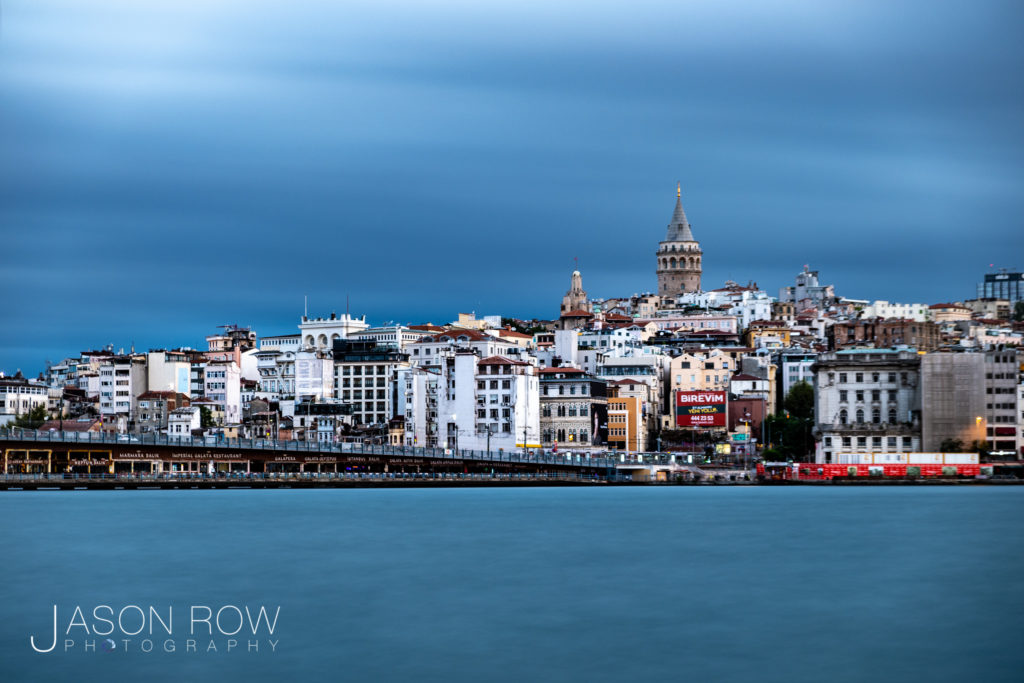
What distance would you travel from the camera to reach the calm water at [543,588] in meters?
32.6

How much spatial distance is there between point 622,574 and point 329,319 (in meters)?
114

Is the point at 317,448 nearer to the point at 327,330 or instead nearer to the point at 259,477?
the point at 259,477

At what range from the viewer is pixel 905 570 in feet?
161

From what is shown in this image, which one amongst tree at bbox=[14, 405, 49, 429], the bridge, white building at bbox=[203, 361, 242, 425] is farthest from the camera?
white building at bbox=[203, 361, 242, 425]

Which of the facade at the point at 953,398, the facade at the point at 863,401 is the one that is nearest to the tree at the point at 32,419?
the facade at the point at 863,401

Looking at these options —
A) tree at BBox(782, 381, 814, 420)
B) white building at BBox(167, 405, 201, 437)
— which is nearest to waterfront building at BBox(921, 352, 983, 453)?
tree at BBox(782, 381, 814, 420)

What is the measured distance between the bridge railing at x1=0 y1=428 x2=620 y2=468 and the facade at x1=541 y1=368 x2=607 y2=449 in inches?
327

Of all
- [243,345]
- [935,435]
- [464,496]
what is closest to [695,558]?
[464,496]

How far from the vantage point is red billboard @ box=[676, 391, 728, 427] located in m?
A: 116

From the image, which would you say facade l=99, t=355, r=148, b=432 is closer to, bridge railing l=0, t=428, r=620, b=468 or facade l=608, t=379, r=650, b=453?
bridge railing l=0, t=428, r=620, b=468

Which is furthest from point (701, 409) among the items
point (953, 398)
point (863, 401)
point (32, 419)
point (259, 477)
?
point (32, 419)

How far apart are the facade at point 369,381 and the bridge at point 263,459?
22.7 meters

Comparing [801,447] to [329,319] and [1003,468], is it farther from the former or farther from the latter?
[329,319]

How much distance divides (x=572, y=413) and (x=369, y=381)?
941 inches
